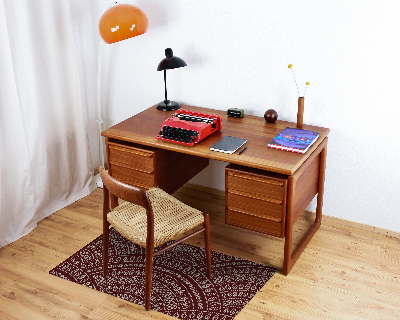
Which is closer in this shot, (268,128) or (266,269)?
(266,269)

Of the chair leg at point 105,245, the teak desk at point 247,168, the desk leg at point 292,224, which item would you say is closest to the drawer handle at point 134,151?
the teak desk at point 247,168

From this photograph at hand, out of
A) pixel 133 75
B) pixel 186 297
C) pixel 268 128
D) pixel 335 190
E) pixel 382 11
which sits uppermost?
pixel 382 11

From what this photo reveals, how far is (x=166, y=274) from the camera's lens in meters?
2.60

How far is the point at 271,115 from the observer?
9.34 ft

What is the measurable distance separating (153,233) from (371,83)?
4.88ft

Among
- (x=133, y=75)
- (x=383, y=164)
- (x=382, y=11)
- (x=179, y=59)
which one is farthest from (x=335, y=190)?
(x=133, y=75)

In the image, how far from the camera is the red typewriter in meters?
2.60

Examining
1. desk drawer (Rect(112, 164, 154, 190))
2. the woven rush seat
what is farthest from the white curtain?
the woven rush seat

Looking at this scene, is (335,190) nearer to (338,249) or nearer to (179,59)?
(338,249)

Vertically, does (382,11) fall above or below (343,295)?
above

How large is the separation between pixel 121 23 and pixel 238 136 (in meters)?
0.96

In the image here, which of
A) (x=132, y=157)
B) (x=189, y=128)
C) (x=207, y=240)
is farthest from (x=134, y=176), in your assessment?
(x=207, y=240)

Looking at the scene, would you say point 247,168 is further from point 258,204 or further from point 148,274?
point 148,274

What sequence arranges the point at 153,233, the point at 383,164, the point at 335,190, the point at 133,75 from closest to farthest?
1. the point at 153,233
2. the point at 383,164
3. the point at 335,190
4. the point at 133,75
